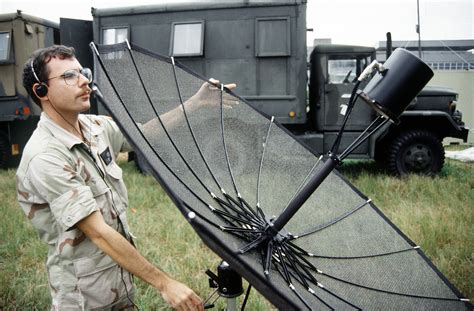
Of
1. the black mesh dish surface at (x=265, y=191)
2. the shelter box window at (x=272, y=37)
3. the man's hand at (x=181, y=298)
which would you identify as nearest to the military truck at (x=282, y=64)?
the shelter box window at (x=272, y=37)

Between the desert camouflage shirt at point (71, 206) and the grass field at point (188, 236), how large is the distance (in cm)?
116

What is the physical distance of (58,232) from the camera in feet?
6.32

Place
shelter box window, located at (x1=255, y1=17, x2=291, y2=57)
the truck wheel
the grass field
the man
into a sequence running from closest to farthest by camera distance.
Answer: the man < the grass field < shelter box window, located at (x1=255, y1=17, x2=291, y2=57) < the truck wheel

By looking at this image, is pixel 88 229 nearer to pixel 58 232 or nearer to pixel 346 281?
pixel 58 232

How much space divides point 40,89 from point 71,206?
61 centimetres

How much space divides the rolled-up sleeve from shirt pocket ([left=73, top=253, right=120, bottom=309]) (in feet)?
0.96

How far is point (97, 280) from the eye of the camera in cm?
196

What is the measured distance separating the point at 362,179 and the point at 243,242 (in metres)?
5.60

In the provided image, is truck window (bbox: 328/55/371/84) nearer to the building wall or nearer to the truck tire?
the truck tire

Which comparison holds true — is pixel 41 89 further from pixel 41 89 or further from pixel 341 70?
pixel 341 70

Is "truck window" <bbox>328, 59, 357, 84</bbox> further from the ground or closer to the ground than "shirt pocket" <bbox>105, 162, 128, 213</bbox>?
further from the ground

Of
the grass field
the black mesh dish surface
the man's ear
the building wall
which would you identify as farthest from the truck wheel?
the building wall

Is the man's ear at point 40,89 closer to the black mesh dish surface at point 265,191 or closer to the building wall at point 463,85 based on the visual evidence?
the black mesh dish surface at point 265,191

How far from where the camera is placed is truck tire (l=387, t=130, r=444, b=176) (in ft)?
23.6
